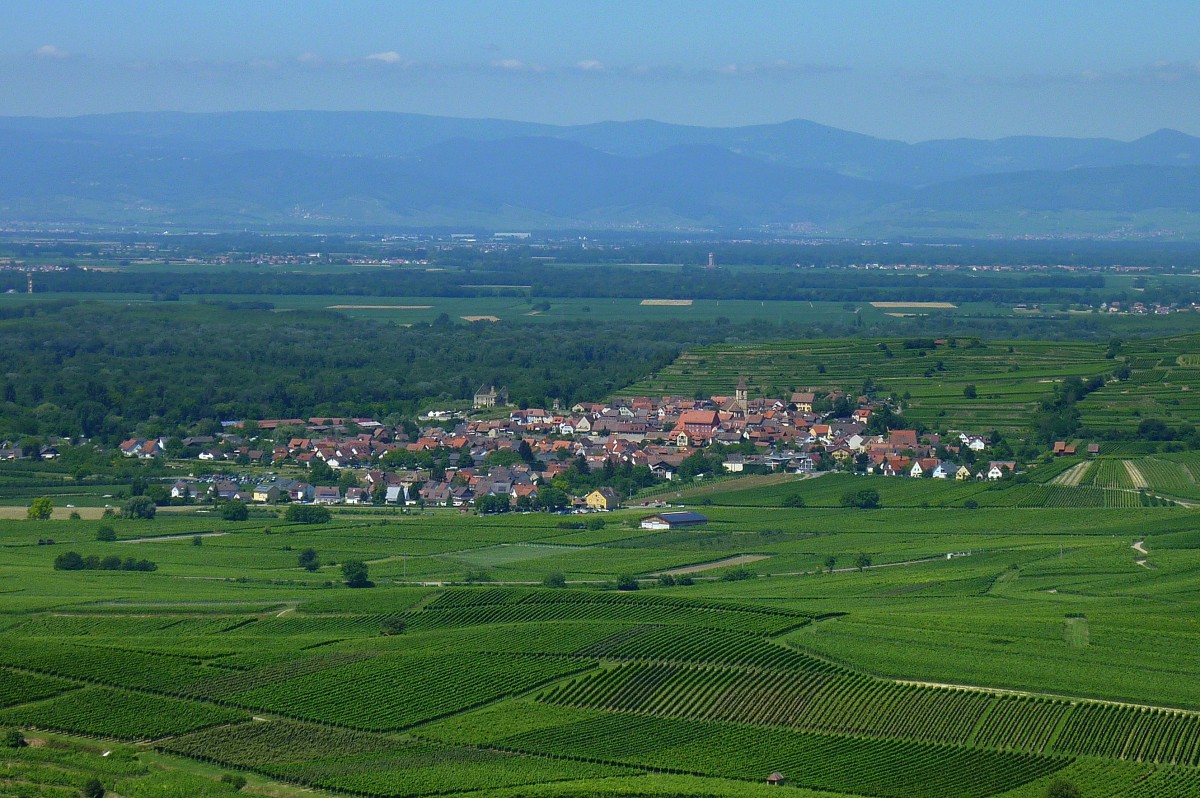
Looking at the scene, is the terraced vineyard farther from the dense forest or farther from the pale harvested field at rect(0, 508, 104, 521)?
the pale harvested field at rect(0, 508, 104, 521)

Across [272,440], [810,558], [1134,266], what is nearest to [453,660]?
[810,558]

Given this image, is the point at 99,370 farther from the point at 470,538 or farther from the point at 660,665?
the point at 660,665

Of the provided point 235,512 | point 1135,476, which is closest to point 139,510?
point 235,512

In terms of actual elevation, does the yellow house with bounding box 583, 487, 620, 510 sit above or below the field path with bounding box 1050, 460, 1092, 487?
below

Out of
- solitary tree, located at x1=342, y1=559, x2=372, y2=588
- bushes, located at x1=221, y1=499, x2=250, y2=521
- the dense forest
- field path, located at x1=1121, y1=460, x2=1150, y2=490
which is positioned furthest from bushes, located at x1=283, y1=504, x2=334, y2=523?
field path, located at x1=1121, y1=460, x2=1150, y2=490

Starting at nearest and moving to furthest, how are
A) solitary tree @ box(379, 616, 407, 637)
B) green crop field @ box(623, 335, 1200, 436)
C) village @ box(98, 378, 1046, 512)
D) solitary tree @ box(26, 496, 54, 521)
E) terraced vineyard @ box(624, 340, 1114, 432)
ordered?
1. solitary tree @ box(379, 616, 407, 637)
2. solitary tree @ box(26, 496, 54, 521)
3. village @ box(98, 378, 1046, 512)
4. green crop field @ box(623, 335, 1200, 436)
5. terraced vineyard @ box(624, 340, 1114, 432)
